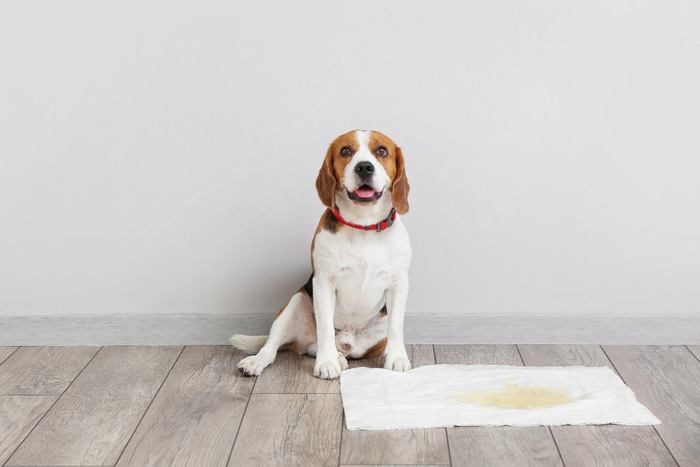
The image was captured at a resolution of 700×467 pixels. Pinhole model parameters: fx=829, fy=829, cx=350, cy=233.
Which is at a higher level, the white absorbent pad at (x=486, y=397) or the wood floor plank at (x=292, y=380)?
the white absorbent pad at (x=486, y=397)

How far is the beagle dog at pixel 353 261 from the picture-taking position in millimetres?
2697

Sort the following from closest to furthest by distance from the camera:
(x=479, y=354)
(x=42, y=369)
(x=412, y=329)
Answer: (x=42, y=369), (x=479, y=354), (x=412, y=329)

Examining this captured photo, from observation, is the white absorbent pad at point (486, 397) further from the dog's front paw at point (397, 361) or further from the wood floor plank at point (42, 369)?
the wood floor plank at point (42, 369)

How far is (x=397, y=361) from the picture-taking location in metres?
2.82

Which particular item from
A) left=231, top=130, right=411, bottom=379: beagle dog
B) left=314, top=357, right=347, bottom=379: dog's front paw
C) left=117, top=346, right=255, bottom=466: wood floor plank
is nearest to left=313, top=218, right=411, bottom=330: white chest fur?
left=231, top=130, right=411, bottom=379: beagle dog

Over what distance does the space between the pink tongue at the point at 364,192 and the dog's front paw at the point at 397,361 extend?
565mm

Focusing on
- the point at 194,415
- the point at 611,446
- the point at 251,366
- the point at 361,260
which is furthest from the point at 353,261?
the point at 611,446

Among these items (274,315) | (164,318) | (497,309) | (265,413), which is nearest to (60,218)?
(164,318)

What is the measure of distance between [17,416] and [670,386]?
205 cm

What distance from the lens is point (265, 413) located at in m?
2.47

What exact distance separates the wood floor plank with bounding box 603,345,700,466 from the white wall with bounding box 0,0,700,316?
20cm

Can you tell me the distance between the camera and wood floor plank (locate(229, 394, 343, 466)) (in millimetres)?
2172

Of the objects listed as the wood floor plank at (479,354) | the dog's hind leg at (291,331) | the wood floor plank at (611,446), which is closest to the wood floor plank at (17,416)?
the dog's hind leg at (291,331)

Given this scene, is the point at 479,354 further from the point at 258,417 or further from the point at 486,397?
the point at 258,417
